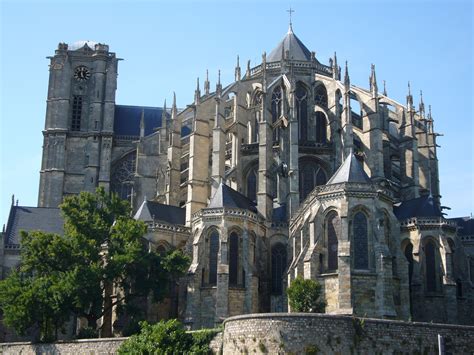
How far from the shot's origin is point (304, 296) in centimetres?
3938

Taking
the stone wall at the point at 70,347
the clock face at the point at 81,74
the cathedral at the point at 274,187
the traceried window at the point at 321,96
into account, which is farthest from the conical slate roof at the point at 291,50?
the stone wall at the point at 70,347

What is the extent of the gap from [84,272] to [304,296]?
11740 mm

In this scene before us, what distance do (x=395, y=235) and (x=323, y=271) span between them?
15.7 feet

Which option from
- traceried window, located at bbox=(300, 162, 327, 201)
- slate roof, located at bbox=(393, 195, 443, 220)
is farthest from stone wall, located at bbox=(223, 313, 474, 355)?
traceried window, located at bbox=(300, 162, 327, 201)

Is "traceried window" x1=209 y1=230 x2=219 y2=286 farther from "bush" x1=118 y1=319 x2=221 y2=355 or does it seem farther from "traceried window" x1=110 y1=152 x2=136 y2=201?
"traceried window" x1=110 y1=152 x2=136 y2=201

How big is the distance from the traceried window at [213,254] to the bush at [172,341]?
410 inches

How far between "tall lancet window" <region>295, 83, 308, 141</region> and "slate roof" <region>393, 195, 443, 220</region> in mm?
12240

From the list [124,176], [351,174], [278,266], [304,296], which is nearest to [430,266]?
[351,174]

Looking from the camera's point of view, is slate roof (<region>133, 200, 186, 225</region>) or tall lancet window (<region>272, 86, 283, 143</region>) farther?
tall lancet window (<region>272, 86, 283, 143</region>)

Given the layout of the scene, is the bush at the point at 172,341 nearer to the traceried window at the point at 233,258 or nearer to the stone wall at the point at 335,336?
the stone wall at the point at 335,336

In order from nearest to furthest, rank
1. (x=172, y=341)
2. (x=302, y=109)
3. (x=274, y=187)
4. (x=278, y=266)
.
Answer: (x=172, y=341), (x=278, y=266), (x=274, y=187), (x=302, y=109)

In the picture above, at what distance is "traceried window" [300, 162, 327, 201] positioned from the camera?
55.1m

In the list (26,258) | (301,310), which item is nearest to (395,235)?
(301,310)

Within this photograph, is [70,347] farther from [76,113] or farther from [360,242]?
[76,113]
